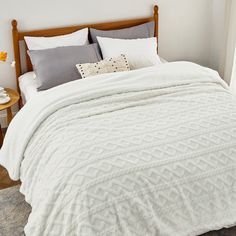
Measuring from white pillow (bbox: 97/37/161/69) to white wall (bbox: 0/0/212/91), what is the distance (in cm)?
31

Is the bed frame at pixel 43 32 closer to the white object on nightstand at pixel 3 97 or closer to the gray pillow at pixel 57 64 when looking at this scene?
the gray pillow at pixel 57 64

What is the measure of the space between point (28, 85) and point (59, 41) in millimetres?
453

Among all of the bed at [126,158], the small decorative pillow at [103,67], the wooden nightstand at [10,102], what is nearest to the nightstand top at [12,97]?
the wooden nightstand at [10,102]

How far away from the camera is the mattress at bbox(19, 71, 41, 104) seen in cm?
307

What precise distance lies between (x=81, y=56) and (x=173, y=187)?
4.91 feet

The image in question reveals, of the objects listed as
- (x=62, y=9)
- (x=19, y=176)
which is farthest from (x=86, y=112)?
(x=62, y=9)

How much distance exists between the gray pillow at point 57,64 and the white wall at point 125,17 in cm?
33

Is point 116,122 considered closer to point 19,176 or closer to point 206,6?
point 19,176

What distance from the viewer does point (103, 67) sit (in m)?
3.07

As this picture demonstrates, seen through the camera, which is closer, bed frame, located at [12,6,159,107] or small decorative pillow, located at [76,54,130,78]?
small decorative pillow, located at [76,54,130,78]

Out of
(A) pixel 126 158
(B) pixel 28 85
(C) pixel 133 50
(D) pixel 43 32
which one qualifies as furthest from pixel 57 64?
(A) pixel 126 158

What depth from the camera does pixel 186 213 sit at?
2049mm

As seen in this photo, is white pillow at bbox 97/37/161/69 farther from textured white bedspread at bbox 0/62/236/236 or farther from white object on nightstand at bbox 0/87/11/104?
white object on nightstand at bbox 0/87/11/104

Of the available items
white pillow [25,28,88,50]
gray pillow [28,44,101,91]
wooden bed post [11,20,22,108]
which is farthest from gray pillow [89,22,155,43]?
wooden bed post [11,20,22,108]
